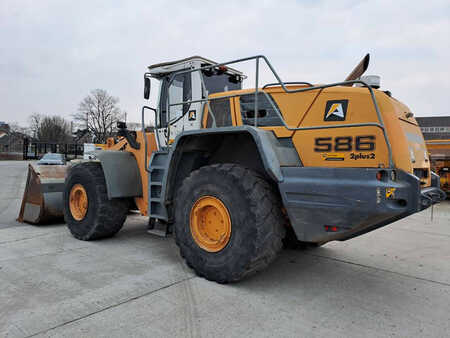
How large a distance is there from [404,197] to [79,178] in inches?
176

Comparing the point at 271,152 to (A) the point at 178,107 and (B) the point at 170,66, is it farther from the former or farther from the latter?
(B) the point at 170,66

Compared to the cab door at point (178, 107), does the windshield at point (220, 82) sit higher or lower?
higher

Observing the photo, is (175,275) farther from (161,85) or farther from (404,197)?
(161,85)

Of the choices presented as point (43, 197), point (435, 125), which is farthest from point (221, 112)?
point (435, 125)

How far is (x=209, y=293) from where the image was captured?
127 inches

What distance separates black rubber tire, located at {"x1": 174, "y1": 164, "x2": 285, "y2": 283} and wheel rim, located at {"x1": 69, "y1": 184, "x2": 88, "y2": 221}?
246 centimetres

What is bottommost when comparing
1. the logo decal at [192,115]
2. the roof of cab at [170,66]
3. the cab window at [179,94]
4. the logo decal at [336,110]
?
the logo decal at [336,110]

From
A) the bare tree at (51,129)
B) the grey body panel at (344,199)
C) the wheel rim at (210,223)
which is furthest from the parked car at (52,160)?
the bare tree at (51,129)

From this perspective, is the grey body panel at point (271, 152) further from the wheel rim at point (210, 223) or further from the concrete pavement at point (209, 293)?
the concrete pavement at point (209, 293)

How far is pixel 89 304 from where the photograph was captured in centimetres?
292

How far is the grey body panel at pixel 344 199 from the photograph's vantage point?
2734 millimetres

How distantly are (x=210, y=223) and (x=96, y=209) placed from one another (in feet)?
6.97

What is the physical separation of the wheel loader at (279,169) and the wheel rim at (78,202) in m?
1.25

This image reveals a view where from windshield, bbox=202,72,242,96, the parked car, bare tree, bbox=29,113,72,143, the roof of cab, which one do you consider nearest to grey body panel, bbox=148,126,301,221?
windshield, bbox=202,72,242,96
